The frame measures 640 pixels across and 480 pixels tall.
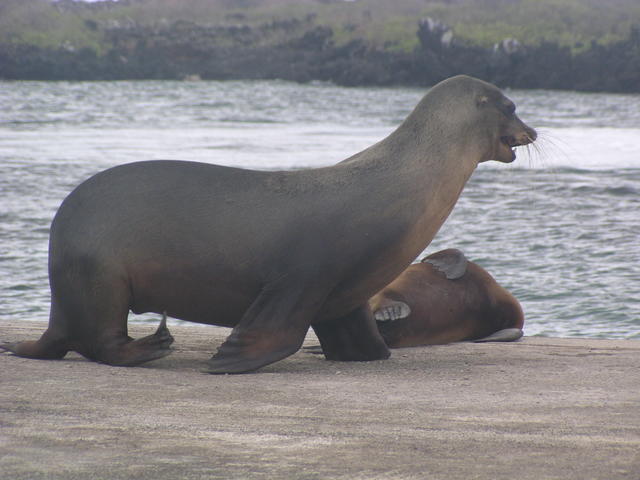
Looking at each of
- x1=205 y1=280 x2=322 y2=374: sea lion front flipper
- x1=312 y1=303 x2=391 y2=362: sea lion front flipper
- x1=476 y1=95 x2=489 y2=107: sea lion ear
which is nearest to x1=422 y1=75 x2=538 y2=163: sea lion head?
x1=476 y1=95 x2=489 y2=107: sea lion ear

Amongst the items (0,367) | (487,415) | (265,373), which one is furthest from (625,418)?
(0,367)

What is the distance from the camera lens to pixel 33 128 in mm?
26391

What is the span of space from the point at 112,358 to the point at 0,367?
1.46 feet

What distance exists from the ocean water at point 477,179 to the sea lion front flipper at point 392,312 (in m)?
1.01

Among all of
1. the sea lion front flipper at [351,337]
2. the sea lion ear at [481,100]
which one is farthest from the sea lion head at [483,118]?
the sea lion front flipper at [351,337]

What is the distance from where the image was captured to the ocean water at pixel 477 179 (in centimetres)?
862

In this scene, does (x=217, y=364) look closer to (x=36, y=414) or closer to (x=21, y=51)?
(x=36, y=414)

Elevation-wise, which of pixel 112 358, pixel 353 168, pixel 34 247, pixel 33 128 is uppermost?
pixel 353 168

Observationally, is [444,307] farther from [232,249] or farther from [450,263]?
[232,249]

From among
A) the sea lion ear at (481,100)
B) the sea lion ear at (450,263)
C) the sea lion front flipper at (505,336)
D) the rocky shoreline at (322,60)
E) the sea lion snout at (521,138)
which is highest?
the sea lion ear at (481,100)

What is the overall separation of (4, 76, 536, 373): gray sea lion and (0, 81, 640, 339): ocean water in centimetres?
86

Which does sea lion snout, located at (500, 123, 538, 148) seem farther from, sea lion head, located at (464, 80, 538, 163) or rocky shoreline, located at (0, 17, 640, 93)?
rocky shoreline, located at (0, 17, 640, 93)

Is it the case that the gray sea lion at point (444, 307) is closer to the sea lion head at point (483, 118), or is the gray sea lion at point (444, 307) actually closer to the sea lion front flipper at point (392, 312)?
the sea lion front flipper at point (392, 312)

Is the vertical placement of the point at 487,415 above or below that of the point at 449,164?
below
